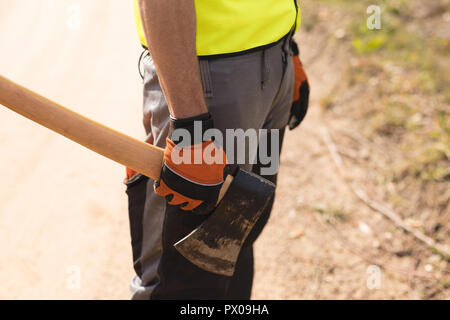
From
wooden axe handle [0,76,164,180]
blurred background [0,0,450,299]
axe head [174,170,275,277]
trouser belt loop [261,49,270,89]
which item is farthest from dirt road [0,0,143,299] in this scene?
trouser belt loop [261,49,270,89]

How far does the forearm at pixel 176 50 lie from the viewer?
1060mm

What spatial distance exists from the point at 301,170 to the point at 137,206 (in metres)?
1.85

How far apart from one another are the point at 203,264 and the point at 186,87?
0.63 metres

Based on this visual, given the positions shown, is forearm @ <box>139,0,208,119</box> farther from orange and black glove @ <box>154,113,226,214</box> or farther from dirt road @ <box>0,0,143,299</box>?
dirt road @ <box>0,0,143,299</box>

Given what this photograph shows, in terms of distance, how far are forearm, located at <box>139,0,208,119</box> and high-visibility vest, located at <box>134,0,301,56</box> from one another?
7 cm

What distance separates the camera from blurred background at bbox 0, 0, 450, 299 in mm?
2295

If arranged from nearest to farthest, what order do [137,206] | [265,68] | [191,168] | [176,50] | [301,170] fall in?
[176,50]
[191,168]
[265,68]
[137,206]
[301,170]

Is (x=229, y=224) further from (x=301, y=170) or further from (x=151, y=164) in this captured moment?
(x=301, y=170)

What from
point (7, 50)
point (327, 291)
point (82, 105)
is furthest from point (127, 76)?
point (327, 291)

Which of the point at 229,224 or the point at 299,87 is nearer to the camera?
the point at 229,224

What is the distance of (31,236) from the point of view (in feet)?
7.50

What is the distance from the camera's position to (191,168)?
1.21m

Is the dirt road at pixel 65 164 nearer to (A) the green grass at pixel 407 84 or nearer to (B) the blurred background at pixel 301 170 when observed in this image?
(B) the blurred background at pixel 301 170

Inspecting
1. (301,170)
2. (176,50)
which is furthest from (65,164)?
(176,50)
